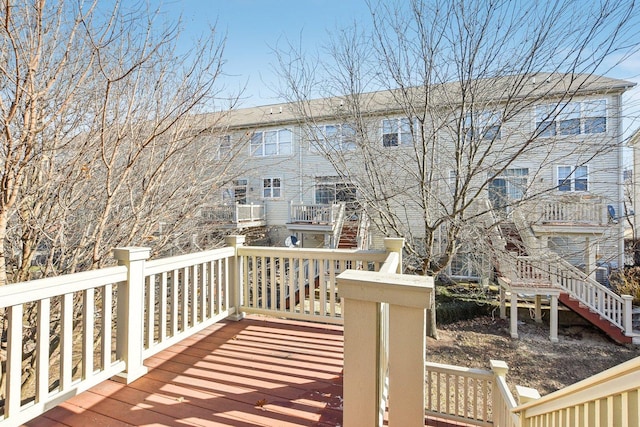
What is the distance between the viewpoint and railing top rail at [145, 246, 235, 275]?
279 centimetres

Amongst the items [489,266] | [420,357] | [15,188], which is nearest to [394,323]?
[420,357]

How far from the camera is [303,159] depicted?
14289 mm

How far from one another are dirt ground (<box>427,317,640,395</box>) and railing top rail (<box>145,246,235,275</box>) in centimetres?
567

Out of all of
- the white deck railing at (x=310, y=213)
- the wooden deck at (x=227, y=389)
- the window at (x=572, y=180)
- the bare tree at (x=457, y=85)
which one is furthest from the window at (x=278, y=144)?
the wooden deck at (x=227, y=389)

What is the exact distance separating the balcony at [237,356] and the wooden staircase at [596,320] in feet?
22.0

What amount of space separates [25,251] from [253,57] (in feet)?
13.7

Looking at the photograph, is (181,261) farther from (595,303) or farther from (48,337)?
(595,303)

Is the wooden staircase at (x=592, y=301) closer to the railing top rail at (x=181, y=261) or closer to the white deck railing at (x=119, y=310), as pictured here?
the white deck railing at (x=119, y=310)

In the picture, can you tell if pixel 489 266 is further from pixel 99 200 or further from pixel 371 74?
pixel 99 200

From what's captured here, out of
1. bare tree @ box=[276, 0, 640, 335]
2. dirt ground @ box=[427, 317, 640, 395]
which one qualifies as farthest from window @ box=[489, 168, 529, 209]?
dirt ground @ box=[427, 317, 640, 395]

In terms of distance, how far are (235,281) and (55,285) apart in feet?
6.92

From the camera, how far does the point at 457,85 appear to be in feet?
18.3

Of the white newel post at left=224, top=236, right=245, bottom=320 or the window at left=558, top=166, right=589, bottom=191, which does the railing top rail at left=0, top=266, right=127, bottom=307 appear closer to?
the white newel post at left=224, top=236, right=245, bottom=320

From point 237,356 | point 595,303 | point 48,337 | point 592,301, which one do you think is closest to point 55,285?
point 48,337
